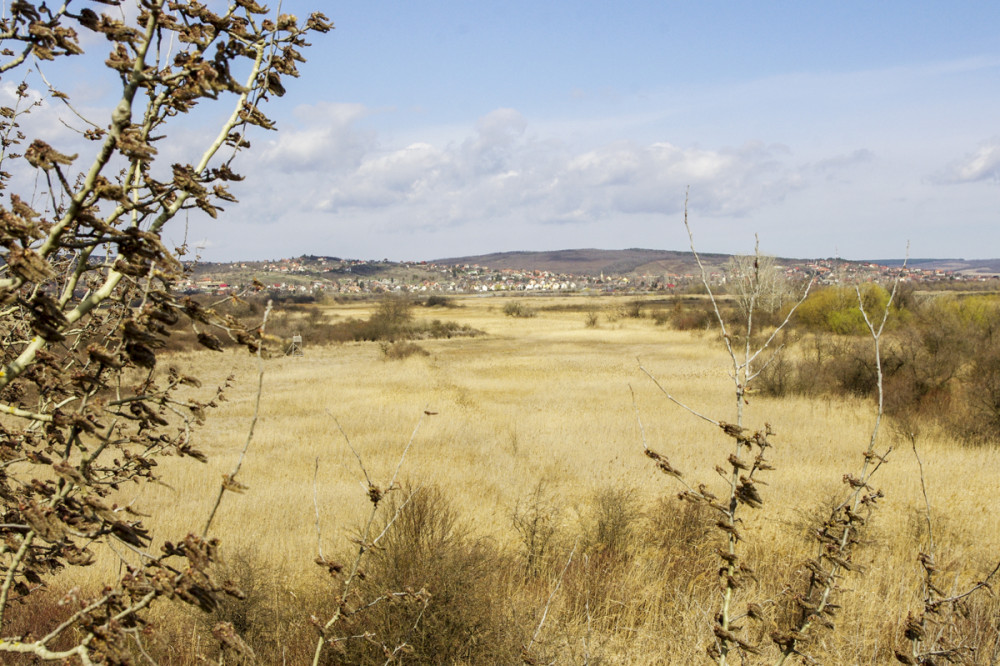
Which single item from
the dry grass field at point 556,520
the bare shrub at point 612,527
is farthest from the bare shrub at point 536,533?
the bare shrub at point 612,527

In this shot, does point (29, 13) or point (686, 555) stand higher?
point (29, 13)

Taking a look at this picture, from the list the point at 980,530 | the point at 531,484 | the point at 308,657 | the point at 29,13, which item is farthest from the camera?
the point at 531,484

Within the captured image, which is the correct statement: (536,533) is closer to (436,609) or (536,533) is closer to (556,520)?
(556,520)

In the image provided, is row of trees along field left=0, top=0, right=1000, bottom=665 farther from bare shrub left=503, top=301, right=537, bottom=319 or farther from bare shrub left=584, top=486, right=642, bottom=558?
bare shrub left=503, top=301, right=537, bottom=319

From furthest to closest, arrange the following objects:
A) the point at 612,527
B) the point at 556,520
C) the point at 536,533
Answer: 1. the point at 556,520
2. the point at 612,527
3. the point at 536,533

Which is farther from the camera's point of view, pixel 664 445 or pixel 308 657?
pixel 664 445

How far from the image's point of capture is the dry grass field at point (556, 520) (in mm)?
5258

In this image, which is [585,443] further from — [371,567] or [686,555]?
[371,567]

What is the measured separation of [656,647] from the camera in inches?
223

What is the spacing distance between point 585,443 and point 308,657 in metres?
11.5

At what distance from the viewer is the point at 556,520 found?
8648mm

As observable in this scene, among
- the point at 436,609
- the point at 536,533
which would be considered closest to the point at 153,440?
the point at 436,609

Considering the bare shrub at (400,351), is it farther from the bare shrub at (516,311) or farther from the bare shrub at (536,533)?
the bare shrub at (516,311)

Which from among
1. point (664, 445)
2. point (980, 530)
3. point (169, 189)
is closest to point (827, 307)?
point (664, 445)
